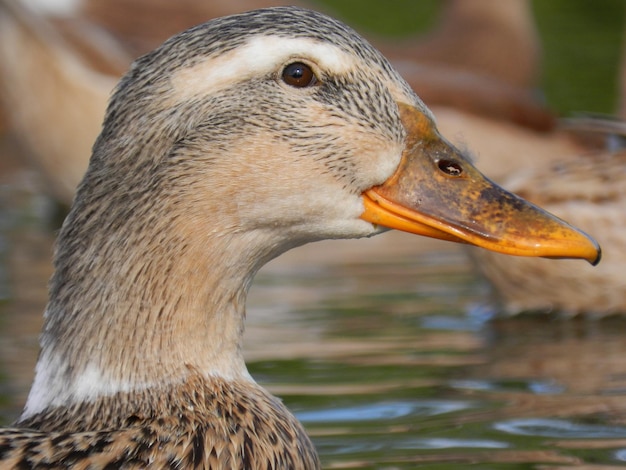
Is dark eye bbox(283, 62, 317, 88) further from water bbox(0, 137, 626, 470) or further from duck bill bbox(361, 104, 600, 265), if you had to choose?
water bbox(0, 137, 626, 470)

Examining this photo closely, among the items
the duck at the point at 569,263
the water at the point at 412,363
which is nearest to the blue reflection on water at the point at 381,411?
the water at the point at 412,363

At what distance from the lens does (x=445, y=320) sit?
6.73 m

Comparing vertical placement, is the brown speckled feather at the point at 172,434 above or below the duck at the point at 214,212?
below

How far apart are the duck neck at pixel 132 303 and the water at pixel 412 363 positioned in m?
0.93

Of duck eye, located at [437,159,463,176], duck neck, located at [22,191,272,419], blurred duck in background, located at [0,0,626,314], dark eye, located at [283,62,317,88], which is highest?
blurred duck in background, located at [0,0,626,314]

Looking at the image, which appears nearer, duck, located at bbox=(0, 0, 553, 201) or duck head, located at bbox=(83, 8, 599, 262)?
duck head, located at bbox=(83, 8, 599, 262)

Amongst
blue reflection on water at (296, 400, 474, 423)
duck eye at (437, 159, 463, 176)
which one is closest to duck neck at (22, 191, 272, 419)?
duck eye at (437, 159, 463, 176)

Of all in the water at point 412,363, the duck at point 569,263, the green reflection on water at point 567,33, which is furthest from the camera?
the green reflection on water at point 567,33

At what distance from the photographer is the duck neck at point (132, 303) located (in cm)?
384

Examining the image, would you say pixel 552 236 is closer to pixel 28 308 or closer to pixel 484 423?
pixel 484 423

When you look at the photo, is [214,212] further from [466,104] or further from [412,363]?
[466,104]

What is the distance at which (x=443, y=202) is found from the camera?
3992 mm

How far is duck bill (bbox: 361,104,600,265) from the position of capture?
3947mm

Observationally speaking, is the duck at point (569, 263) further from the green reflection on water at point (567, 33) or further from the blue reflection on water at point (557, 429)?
the green reflection on water at point (567, 33)
